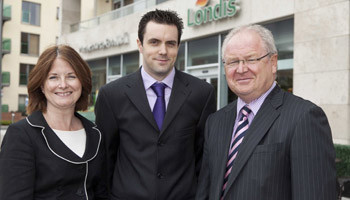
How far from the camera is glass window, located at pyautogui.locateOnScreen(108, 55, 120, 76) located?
18672mm

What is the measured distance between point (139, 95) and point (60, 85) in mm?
689

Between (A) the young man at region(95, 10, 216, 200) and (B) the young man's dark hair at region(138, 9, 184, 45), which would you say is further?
(B) the young man's dark hair at region(138, 9, 184, 45)

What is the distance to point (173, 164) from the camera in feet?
9.59

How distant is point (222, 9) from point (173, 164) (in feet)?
32.3

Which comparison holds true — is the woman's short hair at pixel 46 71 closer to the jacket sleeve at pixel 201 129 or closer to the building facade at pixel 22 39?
the jacket sleeve at pixel 201 129

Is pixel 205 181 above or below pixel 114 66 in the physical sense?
below

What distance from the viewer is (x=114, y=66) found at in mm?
18969

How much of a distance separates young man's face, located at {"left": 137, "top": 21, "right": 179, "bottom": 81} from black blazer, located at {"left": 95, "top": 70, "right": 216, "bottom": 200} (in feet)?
0.64

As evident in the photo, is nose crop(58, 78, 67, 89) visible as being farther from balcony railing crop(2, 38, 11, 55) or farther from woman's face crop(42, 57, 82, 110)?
balcony railing crop(2, 38, 11, 55)

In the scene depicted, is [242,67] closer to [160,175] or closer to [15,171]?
[160,175]

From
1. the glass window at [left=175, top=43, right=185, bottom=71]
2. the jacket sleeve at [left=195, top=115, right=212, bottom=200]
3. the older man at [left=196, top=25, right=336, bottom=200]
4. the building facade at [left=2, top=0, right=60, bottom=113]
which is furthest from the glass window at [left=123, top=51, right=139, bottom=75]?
the building facade at [left=2, top=0, right=60, bottom=113]

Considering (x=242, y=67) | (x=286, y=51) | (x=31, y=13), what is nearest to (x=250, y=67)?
(x=242, y=67)

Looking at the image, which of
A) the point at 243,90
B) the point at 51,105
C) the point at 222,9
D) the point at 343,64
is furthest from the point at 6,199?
the point at 222,9

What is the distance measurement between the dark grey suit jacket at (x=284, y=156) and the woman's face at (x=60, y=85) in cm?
122
